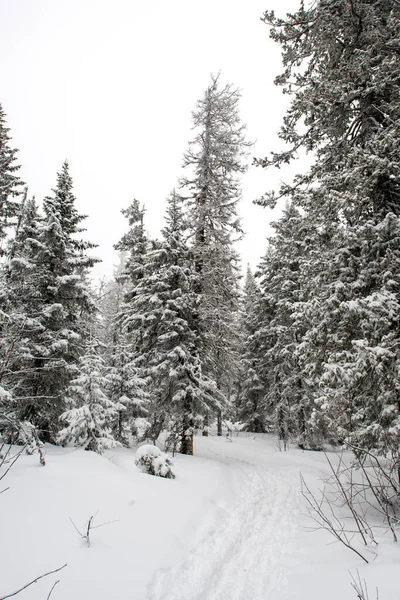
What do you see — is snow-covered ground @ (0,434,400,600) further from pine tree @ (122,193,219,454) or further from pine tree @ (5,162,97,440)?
pine tree @ (122,193,219,454)

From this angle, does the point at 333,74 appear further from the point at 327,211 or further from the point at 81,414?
the point at 81,414

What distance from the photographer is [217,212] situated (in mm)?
14969

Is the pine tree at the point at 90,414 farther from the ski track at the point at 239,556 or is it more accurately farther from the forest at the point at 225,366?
the ski track at the point at 239,556

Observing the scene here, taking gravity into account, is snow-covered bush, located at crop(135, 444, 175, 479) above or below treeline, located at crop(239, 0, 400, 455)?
below

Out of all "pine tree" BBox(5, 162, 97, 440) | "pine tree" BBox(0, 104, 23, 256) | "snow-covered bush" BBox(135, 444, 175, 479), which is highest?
"pine tree" BBox(0, 104, 23, 256)

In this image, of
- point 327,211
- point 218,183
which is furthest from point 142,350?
point 327,211

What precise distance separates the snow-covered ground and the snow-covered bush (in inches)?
18.4

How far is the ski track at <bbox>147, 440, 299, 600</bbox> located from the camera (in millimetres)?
4113

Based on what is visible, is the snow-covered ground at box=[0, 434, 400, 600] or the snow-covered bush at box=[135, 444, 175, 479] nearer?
the snow-covered ground at box=[0, 434, 400, 600]

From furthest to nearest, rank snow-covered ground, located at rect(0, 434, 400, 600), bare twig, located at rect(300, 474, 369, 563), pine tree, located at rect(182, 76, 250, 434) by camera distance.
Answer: pine tree, located at rect(182, 76, 250, 434) → snow-covered ground, located at rect(0, 434, 400, 600) → bare twig, located at rect(300, 474, 369, 563)

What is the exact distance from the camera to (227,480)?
32.2 ft

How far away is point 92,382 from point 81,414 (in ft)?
3.28

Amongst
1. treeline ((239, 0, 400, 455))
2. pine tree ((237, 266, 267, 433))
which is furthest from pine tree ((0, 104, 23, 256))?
pine tree ((237, 266, 267, 433))

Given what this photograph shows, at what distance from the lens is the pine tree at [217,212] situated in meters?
13.8
